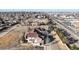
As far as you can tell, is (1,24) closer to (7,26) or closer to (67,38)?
(7,26)

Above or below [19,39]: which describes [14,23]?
above

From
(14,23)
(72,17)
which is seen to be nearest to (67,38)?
(72,17)

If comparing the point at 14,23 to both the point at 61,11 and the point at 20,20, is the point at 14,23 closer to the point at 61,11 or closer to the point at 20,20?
the point at 20,20
